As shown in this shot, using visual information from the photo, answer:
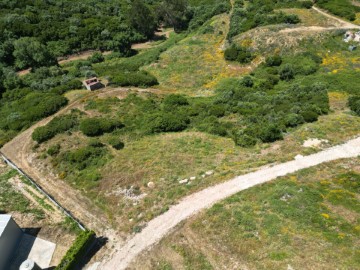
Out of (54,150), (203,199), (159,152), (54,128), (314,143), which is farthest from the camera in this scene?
(54,128)

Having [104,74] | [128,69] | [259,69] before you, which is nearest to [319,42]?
[259,69]

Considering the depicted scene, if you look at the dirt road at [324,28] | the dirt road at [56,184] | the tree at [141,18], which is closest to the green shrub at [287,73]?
the dirt road at [324,28]

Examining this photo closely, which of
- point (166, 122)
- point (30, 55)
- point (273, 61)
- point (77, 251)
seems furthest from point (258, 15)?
point (77, 251)

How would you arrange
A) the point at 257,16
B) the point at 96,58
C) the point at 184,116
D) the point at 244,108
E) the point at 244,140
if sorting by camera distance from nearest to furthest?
the point at 244,140
the point at 184,116
the point at 244,108
the point at 257,16
the point at 96,58

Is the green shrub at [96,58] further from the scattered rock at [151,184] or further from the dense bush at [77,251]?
the dense bush at [77,251]

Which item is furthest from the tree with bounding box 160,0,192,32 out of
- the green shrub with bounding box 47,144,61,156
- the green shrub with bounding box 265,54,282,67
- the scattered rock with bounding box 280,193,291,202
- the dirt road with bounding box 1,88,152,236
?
the scattered rock with bounding box 280,193,291,202

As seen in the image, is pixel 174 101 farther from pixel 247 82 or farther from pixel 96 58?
pixel 96 58

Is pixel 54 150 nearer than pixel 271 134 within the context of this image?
No
